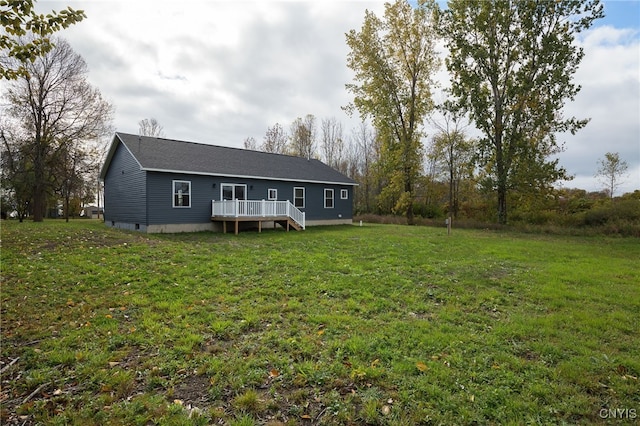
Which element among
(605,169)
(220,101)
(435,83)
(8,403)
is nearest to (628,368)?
(8,403)

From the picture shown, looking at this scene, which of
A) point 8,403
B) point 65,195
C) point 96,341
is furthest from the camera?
point 65,195

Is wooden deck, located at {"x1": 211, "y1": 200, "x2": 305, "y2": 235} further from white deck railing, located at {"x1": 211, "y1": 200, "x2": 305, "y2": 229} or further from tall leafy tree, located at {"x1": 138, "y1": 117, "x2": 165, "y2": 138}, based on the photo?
tall leafy tree, located at {"x1": 138, "y1": 117, "x2": 165, "y2": 138}

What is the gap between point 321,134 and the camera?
134 feet

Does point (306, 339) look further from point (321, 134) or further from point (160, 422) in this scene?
point (321, 134)

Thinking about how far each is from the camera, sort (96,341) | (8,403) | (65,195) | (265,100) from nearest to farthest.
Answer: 1. (8,403)
2. (96,341)
3. (265,100)
4. (65,195)

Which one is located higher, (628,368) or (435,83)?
(435,83)

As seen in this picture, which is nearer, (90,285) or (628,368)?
(628,368)

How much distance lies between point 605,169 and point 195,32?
3198cm

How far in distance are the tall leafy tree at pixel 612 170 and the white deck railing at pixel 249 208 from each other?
26.8m

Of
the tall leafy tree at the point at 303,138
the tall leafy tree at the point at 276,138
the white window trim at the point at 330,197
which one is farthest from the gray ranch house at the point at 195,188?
the tall leafy tree at the point at 276,138

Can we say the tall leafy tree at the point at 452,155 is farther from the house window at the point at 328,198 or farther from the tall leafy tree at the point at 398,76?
the house window at the point at 328,198

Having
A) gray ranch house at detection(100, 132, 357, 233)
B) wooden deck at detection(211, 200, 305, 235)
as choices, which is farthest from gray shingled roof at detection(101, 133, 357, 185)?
wooden deck at detection(211, 200, 305, 235)

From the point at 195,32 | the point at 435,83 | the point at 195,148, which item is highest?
the point at 435,83
